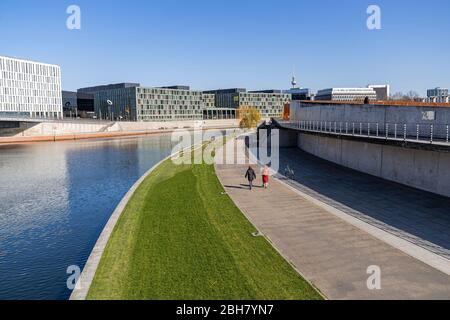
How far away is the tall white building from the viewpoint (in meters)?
98.6

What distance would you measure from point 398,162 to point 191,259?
1511 cm

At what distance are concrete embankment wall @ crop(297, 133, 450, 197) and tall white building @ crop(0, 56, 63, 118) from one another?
85.2m

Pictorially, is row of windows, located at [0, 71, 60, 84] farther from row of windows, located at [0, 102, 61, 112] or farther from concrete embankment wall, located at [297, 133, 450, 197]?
concrete embankment wall, located at [297, 133, 450, 197]

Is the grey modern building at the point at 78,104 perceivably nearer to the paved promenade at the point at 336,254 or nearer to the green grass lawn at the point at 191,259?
the green grass lawn at the point at 191,259

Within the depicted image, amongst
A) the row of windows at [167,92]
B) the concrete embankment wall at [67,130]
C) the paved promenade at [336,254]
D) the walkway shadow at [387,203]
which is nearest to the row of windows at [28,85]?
the row of windows at [167,92]

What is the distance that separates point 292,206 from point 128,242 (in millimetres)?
7290

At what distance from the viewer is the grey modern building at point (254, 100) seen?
16800cm

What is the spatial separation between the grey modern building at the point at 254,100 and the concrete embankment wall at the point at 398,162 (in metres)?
138

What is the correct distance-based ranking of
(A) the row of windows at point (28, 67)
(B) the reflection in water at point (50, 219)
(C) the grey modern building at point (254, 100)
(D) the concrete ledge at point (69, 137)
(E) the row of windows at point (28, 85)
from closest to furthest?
(B) the reflection in water at point (50, 219)
(D) the concrete ledge at point (69, 137)
(A) the row of windows at point (28, 67)
(E) the row of windows at point (28, 85)
(C) the grey modern building at point (254, 100)

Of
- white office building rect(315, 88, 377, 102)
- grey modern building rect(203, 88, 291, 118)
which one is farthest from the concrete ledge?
grey modern building rect(203, 88, 291, 118)

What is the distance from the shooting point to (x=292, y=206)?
17.0 m

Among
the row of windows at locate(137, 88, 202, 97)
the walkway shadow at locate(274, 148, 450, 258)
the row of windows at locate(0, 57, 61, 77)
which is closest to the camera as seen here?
the walkway shadow at locate(274, 148, 450, 258)
